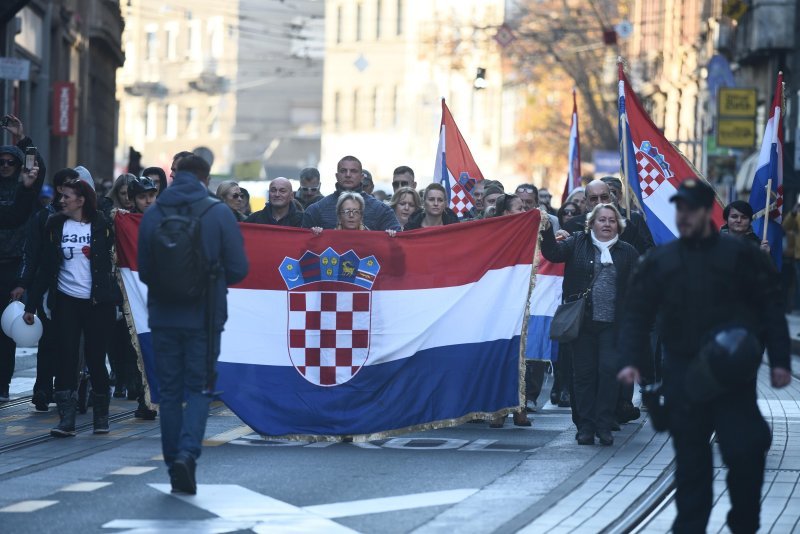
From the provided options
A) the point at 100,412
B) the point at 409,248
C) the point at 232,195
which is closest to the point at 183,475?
the point at 100,412

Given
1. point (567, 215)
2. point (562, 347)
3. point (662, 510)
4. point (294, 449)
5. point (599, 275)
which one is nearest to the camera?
point (662, 510)

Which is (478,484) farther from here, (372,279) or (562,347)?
(562,347)

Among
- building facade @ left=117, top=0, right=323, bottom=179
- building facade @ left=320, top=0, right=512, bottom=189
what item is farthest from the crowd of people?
building facade @ left=117, top=0, right=323, bottom=179

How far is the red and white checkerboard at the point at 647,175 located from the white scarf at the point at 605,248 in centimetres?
302

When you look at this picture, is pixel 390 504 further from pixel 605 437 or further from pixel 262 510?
pixel 605 437

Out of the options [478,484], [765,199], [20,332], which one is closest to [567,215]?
[765,199]

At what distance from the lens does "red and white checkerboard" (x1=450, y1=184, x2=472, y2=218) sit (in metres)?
21.4

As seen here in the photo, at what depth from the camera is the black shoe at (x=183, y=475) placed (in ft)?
33.8

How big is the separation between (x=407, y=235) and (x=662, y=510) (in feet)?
13.4

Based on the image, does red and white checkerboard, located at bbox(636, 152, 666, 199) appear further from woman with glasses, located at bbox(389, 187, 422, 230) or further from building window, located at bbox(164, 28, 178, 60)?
building window, located at bbox(164, 28, 178, 60)

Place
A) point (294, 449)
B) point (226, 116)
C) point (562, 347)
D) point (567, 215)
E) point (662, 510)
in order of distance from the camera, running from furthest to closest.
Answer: point (226, 116) → point (567, 215) → point (562, 347) → point (294, 449) → point (662, 510)

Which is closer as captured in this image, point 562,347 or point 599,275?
point 599,275

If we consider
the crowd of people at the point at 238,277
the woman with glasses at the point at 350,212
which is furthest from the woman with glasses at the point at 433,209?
the woman with glasses at the point at 350,212

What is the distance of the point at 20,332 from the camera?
13.7 meters
